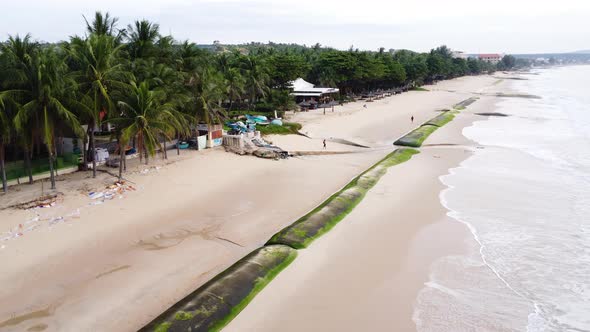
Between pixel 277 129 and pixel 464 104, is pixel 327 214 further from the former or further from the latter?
pixel 464 104

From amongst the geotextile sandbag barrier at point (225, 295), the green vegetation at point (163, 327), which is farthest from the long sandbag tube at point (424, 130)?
the green vegetation at point (163, 327)

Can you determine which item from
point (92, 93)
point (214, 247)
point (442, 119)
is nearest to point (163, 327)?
point (214, 247)

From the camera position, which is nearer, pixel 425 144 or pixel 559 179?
pixel 559 179

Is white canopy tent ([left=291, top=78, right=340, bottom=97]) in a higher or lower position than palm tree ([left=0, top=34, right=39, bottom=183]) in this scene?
lower

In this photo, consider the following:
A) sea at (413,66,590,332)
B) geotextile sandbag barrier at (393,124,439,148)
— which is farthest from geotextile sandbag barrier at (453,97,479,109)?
sea at (413,66,590,332)

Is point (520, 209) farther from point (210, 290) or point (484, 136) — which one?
point (484, 136)

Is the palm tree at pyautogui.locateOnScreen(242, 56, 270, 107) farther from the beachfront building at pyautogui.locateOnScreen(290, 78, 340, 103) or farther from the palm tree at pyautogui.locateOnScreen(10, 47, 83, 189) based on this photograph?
the palm tree at pyautogui.locateOnScreen(10, 47, 83, 189)

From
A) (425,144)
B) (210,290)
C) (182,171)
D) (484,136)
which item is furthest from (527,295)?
(484,136)
